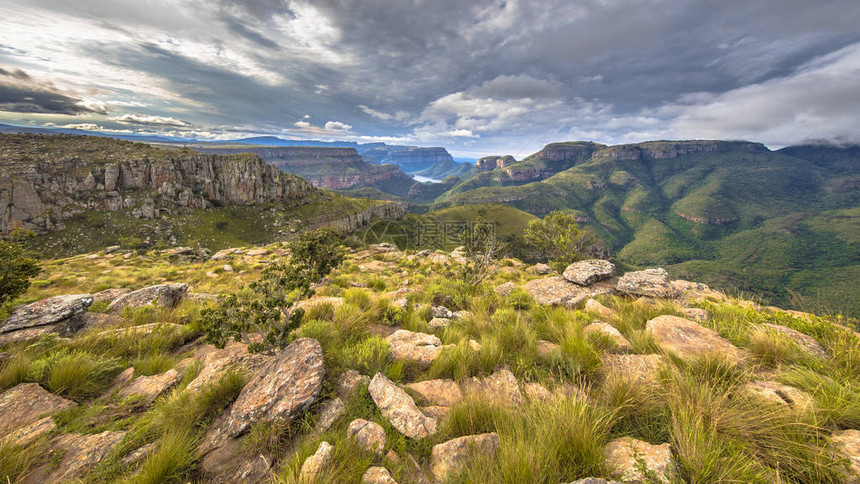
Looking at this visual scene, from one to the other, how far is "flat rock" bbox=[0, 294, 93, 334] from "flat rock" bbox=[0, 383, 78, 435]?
2.99m

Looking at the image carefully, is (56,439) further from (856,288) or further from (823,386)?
(856,288)

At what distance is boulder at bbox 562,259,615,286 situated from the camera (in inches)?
445

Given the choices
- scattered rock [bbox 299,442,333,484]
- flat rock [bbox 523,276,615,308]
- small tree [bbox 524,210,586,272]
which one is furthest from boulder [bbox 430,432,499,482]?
small tree [bbox 524,210,586,272]

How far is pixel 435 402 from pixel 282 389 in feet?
7.74

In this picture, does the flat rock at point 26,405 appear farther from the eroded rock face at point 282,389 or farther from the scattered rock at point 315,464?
the scattered rock at point 315,464

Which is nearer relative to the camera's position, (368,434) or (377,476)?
(377,476)

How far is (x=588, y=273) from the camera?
11430 mm

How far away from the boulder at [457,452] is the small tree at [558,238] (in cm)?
1820

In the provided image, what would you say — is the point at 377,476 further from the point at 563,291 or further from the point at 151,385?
the point at 563,291

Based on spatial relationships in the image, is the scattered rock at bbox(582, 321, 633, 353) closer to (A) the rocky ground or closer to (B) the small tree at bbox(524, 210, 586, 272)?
(A) the rocky ground

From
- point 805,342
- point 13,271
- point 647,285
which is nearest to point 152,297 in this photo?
point 13,271

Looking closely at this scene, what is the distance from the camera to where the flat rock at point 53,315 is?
5.87 m

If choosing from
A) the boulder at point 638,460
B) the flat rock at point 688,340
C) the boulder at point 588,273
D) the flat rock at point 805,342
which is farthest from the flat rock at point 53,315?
the boulder at point 588,273

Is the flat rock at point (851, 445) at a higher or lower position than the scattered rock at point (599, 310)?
higher
